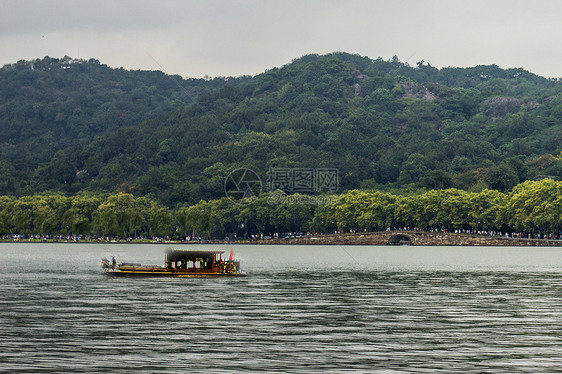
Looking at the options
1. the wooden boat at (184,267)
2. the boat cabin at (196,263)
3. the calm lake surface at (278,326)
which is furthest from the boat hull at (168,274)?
the calm lake surface at (278,326)

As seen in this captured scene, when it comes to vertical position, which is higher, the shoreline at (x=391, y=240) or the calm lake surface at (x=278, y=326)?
the shoreline at (x=391, y=240)

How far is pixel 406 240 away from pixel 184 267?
121 metres

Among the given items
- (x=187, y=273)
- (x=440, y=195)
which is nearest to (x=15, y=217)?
(x=440, y=195)

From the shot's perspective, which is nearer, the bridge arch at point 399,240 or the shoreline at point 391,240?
the shoreline at point 391,240

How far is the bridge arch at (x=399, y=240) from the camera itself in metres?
182

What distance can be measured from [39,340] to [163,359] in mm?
6658

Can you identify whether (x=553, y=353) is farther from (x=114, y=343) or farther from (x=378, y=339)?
(x=114, y=343)

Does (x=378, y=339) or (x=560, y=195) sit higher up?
(x=560, y=195)

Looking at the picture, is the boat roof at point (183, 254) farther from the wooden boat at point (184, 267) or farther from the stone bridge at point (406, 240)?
the stone bridge at point (406, 240)

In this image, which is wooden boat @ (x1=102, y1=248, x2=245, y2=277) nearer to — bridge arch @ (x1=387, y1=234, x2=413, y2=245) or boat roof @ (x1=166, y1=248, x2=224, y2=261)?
boat roof @ (x1=166, y1=248, x2=224, y2=261)

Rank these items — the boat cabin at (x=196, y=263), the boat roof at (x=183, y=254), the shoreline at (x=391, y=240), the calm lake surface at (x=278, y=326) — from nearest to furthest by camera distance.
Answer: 1. the calm lake surface at (x=278, y=326)
2. the boat cabin at (x=196, y=263)
3. the boat roof at (x=183, y=254)
4. the shoreline at (x=391, y=240)

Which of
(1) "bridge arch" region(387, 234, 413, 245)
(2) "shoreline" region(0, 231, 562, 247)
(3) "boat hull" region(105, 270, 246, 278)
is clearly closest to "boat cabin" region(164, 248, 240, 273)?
(3) "boat hull" region(105, 270, 246, 278)

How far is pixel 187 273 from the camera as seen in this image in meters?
72.8

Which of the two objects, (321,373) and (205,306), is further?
(205,306)
